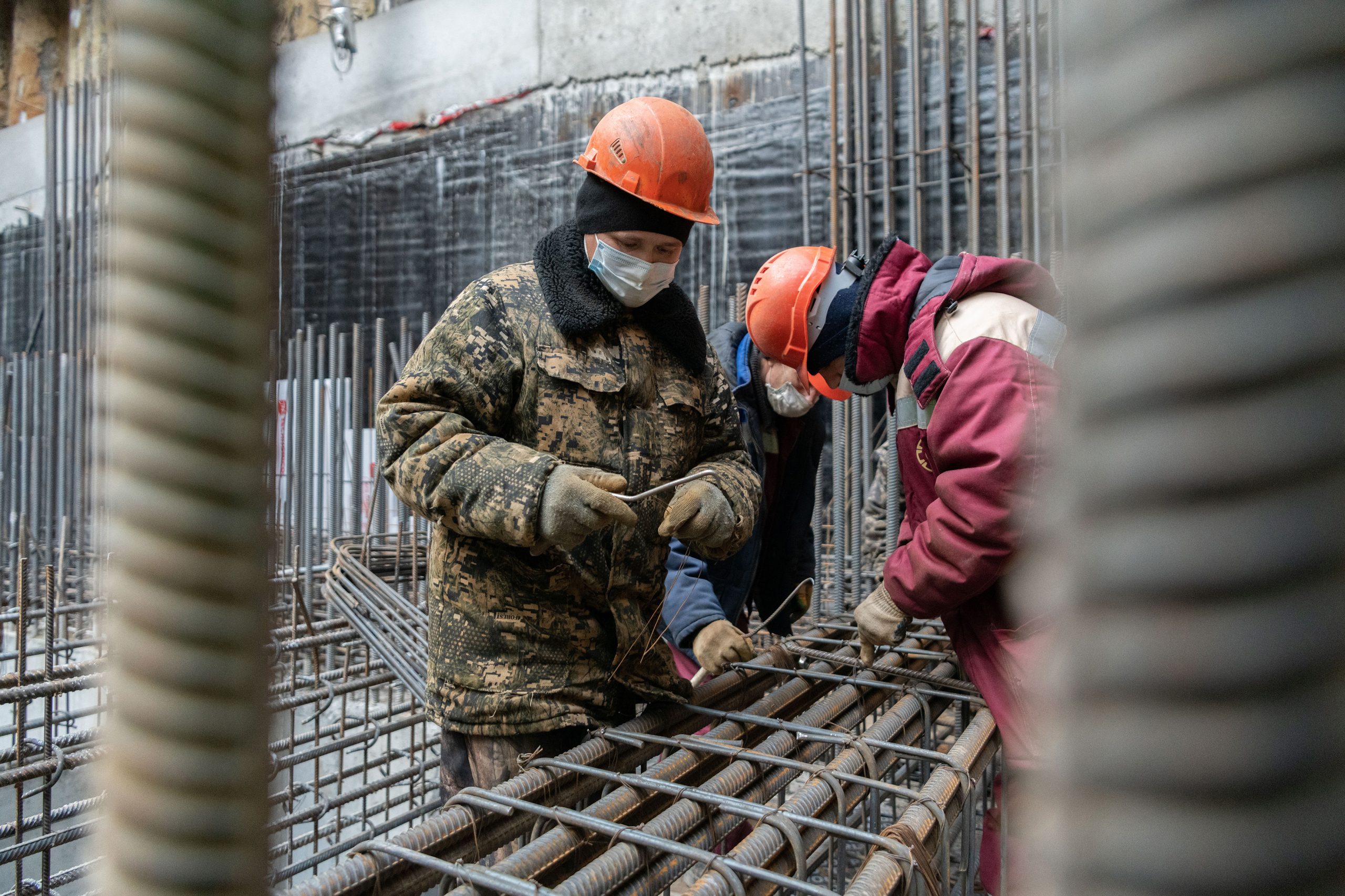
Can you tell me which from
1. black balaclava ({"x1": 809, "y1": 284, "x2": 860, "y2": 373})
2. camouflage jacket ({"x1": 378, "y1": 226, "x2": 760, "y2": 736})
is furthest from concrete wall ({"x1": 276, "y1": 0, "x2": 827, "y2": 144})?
camouflage jacket ({"x1": 378, "y1": 226, "x2": 760, "y2": 736})

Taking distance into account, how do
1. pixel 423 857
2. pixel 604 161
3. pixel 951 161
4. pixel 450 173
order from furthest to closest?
pixel 450 173 < pixel 951 161 < pixel 604 161 < pixel 423 857

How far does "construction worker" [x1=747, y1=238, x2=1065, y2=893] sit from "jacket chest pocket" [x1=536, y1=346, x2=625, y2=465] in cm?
77

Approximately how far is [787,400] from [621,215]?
1.50m

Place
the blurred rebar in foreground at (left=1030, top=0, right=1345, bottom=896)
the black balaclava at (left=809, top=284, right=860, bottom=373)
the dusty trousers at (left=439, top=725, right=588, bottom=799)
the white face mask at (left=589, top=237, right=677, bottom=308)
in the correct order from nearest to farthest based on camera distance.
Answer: the blurred rebar in foreground at (left=1030, top=0, right=1345, bottom=896) < the dusty trousers at (left=439, top=725, right=588, bottom=799) < the white face mask at (left=589, top=237, right=677, bottom=308) < the black balaclava at (left=809, top=284, right=860, bottom=373)

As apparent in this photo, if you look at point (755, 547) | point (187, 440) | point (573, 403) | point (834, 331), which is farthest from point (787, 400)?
point (187, 440)

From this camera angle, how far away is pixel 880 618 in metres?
2.42

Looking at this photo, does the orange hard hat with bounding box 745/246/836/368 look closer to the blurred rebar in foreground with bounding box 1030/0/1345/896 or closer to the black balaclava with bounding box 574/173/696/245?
the black balaclava with bounding box 574/173/696/245

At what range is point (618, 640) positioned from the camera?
2115 millimetres

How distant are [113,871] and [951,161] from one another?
20.9 feet

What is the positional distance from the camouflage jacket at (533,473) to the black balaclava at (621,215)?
0.09m

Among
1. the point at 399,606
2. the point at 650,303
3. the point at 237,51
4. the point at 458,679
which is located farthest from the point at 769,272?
the point at 237,51

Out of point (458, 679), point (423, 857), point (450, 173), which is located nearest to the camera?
point (423, 857)

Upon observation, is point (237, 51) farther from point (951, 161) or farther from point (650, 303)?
point (951, 161)

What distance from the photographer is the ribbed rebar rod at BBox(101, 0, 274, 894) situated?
341mm
